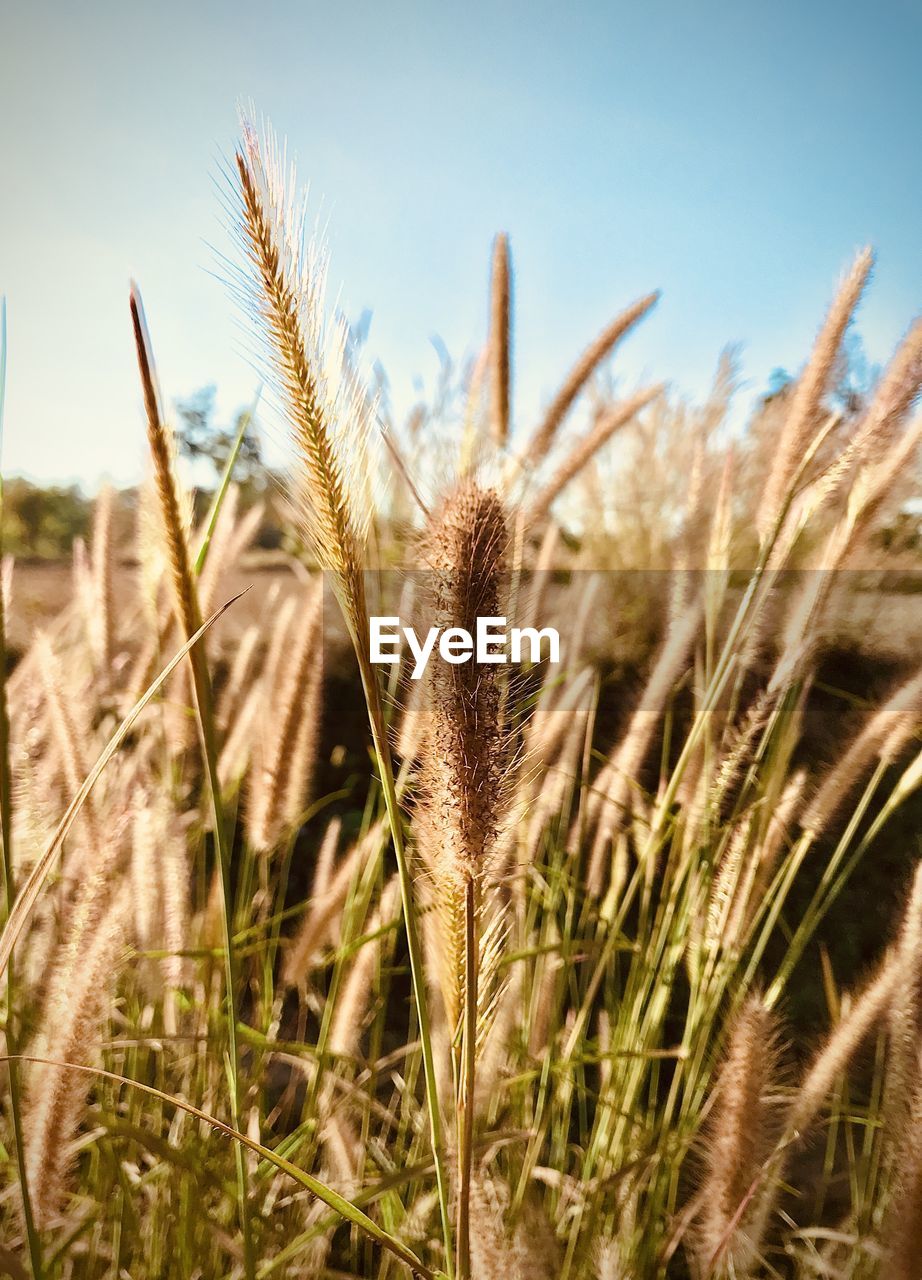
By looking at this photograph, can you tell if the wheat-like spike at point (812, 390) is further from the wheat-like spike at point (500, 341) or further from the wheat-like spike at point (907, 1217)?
the wheat-like spike at point (907, 1217)

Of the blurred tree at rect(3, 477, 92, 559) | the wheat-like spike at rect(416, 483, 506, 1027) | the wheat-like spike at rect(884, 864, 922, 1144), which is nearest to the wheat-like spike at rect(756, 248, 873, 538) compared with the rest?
the wheat-like spike at rect(884, 864, 922, 1144)

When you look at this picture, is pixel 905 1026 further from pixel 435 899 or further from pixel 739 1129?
pixel 435 899

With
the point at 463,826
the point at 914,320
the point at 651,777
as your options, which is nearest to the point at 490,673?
the point at 463,826

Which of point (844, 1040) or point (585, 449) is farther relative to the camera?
point (585, 449)

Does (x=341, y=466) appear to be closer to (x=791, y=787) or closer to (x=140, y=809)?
(x=140, y=809)

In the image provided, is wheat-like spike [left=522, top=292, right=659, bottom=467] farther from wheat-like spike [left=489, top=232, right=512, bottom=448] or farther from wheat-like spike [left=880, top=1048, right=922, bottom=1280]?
wheat-like spike [left=880, top=1048, right=922, bottom=1280]

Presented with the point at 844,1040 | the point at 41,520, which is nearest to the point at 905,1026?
the point at 844,1040
